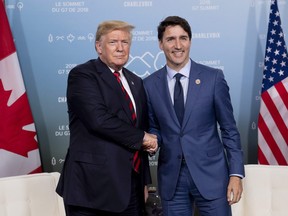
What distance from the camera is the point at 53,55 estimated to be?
3836 mm

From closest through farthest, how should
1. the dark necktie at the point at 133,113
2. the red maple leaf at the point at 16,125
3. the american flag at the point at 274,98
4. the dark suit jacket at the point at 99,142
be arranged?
the dark suit jacket at the point at 99,142 → the dark necktie at the point at 133,113 → the red maple leaf at the point at 16,125 → the american flag at the point at 274,98

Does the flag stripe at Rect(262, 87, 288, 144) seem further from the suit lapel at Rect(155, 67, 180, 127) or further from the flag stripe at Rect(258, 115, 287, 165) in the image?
the suit lapel at Rect(155, 67, 180, 127)

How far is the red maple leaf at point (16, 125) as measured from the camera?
3559mm

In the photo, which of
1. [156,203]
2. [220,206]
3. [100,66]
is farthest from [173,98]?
[156,203]

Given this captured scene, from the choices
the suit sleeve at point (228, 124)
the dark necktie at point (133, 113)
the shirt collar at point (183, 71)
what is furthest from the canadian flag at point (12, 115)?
the suit sleeve at point (228, 124)

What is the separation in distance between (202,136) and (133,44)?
1.58m

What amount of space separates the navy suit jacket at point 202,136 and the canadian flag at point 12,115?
142cm

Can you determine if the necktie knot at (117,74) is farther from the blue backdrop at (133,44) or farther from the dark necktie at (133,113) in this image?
the blue backdrop at (133,44)

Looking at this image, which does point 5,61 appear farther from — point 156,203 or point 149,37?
point 156,203

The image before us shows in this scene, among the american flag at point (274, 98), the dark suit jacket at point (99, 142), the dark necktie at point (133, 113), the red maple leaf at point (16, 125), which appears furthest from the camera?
the american flag at point (274, 98)

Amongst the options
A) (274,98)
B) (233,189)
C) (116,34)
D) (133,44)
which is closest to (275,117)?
(274,98)

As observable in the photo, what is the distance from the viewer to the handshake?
2.42 m

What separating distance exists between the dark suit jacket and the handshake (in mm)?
37

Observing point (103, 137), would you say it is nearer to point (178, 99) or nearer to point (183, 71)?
point (178, 99)
